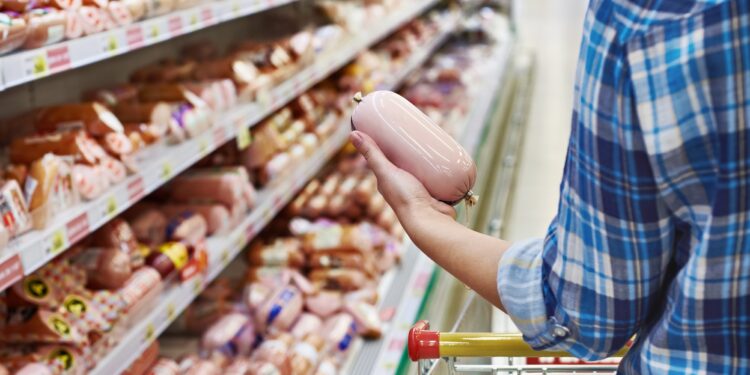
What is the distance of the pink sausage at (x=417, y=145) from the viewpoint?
3.76ft

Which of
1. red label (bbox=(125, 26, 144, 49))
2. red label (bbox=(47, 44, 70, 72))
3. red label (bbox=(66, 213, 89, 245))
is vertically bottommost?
red label (bbox=(66, 213, 89, 245))

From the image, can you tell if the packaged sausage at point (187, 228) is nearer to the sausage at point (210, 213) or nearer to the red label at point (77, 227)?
the sausage at point (210, 213)

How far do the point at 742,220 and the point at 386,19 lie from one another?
3.93 meters

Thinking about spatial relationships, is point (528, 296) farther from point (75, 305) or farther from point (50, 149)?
point (50, 149)

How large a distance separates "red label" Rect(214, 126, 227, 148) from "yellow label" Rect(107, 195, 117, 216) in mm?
612

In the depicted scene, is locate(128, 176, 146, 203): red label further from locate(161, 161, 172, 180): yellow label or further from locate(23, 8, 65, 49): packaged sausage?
locate(23, 8, 65, 49): packaged sausage

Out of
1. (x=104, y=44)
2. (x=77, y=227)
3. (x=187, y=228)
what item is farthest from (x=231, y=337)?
(x=104, y=44)

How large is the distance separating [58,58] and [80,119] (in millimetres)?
432

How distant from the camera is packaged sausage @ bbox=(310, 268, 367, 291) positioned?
298 centimetres

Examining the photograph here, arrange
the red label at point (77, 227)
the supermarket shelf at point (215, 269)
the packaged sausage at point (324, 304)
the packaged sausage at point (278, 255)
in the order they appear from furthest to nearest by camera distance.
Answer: the packaged sausage at point (278, 255) → the packaged sausage at point (324, 304) → the supermarket shelf at point (215, 269) → the red label at point (77, 227)

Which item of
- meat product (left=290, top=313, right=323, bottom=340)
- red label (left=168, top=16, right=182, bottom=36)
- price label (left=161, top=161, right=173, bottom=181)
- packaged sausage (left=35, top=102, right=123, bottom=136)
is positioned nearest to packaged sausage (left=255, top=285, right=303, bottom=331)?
meat product (left=290, top=313, right=323, bottom=340)

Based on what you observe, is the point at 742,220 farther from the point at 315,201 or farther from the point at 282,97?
the point at 315,201

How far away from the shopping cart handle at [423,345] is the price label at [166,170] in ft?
3.71

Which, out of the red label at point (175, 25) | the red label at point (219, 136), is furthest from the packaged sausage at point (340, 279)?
the red label at point (175, 25)
